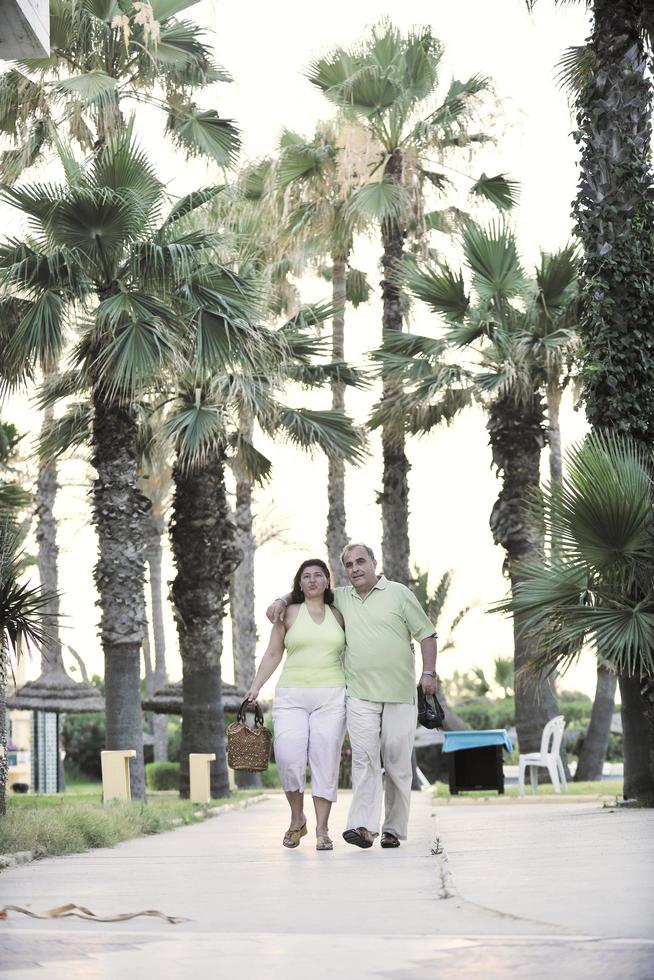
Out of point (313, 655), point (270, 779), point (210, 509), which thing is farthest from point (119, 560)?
point (270, 779)

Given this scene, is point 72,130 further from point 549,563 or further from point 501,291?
point 549,563

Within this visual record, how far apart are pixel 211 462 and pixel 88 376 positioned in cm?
333

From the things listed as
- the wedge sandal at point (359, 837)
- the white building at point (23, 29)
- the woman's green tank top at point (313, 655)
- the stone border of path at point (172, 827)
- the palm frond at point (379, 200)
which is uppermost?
the palm frond at point (379, 200)

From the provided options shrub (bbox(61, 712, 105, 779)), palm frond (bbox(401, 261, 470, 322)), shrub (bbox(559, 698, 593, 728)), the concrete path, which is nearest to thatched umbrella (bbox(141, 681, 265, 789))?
palm frond (bbox(401, 261, 470, 322))

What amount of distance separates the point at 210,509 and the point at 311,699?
11.9m

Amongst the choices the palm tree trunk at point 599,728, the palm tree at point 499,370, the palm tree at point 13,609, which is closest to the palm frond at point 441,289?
the palm tree at point 499,370

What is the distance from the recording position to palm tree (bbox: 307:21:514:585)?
24.1 m

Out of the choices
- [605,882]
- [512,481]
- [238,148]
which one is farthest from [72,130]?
[605,882]

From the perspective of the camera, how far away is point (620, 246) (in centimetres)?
1393

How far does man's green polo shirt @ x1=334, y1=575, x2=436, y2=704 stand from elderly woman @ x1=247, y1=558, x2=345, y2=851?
11 centimetres

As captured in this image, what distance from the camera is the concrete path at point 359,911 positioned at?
4.55 m

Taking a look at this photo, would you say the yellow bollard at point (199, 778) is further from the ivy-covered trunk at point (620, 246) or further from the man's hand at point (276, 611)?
the man's hand at point (276, 611)

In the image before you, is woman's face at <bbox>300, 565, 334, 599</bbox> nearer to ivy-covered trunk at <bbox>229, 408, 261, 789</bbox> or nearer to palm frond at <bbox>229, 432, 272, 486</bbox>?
palm frond at <bbox>229, 432, 272, 486</bbox>

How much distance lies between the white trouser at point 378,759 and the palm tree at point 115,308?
829 centimetres
